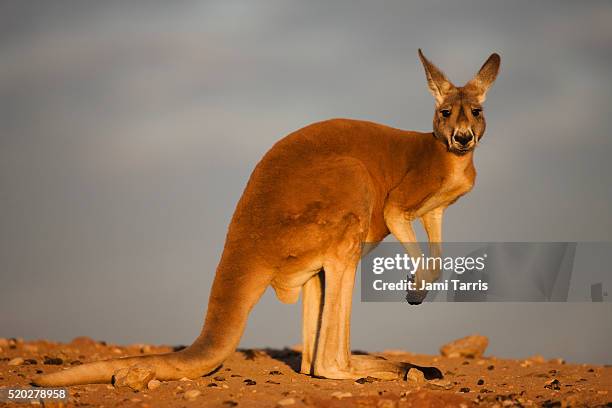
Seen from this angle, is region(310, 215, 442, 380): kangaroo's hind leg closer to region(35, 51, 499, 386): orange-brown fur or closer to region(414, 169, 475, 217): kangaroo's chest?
region(35, 51, 499, 386): orange-brown fur

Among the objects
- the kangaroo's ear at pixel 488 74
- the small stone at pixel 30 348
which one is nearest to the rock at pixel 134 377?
the small stone at pixel 30 348

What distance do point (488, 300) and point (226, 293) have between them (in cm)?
426

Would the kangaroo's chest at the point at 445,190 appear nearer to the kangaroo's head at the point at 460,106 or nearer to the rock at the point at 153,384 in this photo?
the kangaroo's head at the point at 460,106

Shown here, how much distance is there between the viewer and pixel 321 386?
7.71 meters

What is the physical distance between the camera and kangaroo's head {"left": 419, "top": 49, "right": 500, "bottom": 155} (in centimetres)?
912

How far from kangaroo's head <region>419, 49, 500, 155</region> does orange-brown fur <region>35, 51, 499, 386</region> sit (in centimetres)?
2

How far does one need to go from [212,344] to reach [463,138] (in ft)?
11.7

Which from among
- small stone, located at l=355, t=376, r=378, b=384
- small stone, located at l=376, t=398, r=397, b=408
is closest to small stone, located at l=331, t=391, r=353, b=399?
small stone, located at l=376, t=398, r=397, b=408

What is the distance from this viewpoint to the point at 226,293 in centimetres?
789

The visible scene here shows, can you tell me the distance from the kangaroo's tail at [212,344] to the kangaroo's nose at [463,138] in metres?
2.70

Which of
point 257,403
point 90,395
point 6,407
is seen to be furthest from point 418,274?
point 6,407

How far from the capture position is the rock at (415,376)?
26.8 ft

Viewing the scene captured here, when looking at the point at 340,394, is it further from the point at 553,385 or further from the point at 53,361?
the point at 53,361

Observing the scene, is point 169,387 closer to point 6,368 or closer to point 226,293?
point 226,293
